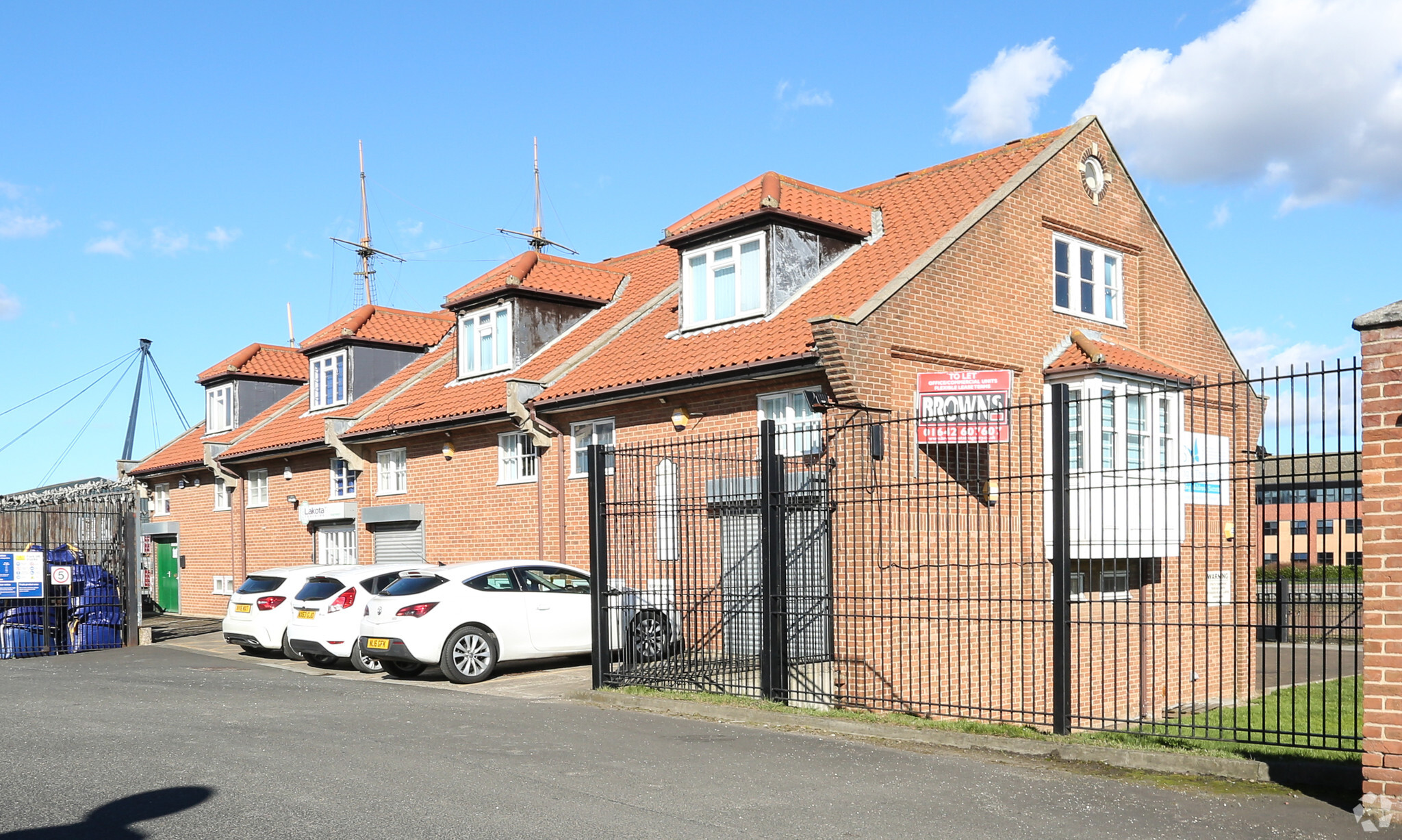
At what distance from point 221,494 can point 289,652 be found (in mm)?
13928

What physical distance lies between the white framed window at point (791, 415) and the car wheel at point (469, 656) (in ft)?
14.7

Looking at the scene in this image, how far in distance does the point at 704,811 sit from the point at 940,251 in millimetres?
10766

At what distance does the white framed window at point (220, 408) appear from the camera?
3309 cm

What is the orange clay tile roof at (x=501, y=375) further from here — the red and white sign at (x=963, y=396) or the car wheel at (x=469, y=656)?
the red and white sign at (x=963, y=396)

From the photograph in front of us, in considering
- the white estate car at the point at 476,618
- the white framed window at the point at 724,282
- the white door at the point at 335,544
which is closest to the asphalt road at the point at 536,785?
the white estate car at the point at 476,618

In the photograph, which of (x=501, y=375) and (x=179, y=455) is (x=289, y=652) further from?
(x=179, y=455)

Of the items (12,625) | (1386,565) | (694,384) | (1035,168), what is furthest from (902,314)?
(12,625)

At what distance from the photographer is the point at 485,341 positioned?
77.1ft

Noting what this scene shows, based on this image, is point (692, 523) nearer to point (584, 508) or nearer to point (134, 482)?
point (584, 508)

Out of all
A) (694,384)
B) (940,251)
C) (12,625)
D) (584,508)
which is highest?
(940,251)

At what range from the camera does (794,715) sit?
34.2ft

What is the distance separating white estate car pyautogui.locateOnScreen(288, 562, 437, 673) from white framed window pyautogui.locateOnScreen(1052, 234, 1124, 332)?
10.6 meters

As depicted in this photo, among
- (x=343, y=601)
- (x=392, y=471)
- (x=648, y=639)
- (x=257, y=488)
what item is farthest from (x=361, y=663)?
(x=257, y=488)

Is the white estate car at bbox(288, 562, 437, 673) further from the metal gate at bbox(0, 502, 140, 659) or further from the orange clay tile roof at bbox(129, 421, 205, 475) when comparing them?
the orange clay tile roof at bbox(129, 421, 205, 475)
